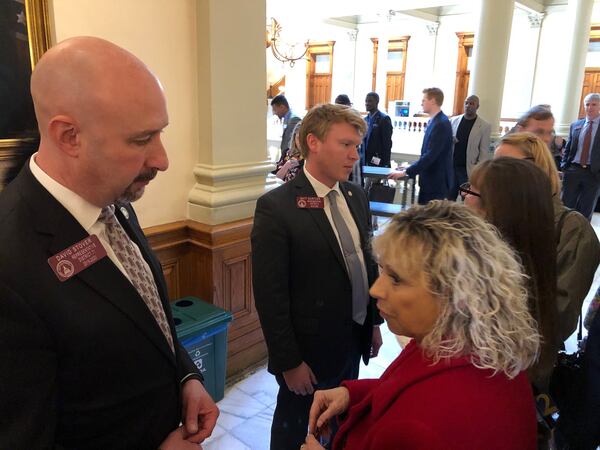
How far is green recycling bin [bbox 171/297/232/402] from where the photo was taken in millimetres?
2223

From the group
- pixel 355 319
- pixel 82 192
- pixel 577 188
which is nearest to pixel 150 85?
pixel 82 192

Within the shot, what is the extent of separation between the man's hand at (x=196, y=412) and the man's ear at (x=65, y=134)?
675 millimetres

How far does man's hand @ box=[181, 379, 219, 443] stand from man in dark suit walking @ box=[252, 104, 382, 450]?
47 cm

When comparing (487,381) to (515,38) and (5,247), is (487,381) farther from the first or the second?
(515,38)

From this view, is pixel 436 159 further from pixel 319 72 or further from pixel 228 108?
Result: pixel 319 72

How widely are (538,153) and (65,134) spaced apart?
1.66 meters

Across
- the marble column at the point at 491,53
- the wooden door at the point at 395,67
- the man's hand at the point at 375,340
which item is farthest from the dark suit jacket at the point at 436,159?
the wooden door at the point at 395,67

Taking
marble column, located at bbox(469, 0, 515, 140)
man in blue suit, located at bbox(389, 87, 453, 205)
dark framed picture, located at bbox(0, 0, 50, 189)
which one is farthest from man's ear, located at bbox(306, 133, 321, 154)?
marble column, located at bbox(469, 0, 515, 140)

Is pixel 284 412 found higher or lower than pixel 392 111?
lower

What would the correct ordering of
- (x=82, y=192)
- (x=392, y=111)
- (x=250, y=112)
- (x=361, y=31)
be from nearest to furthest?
(x=82, y=192) < (x=250, y=112) < (x=392, y=111) < (x=361, y=31)

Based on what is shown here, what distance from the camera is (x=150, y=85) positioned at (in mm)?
982

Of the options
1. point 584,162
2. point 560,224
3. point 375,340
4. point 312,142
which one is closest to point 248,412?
point 375,340

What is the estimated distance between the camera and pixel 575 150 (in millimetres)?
5582

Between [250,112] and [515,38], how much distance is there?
11.4 metres
